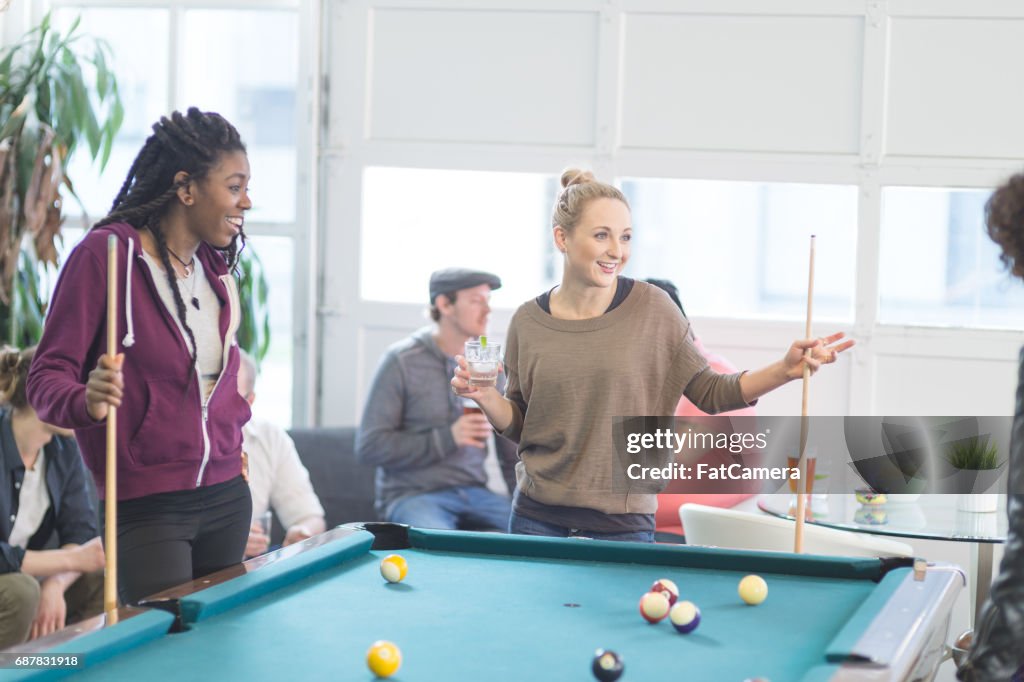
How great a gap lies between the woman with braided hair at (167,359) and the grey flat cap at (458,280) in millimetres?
1638

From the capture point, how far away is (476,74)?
16.2 feet

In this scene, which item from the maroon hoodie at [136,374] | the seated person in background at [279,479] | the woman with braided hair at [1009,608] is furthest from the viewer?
the seated person in background at [279,479]

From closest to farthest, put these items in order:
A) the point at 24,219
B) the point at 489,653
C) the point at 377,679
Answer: the point at 377,679 → the point at 489,653 → the point at 24,219

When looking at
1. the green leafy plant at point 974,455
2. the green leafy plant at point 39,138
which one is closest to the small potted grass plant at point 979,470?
the green leafy plant at point 974,455

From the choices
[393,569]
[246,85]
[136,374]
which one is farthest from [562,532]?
[246,85]

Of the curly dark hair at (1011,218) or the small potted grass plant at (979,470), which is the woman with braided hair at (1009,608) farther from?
the small potted grass plant at (979,470)

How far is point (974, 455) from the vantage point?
10.9ft

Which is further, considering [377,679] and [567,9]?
[567,9]

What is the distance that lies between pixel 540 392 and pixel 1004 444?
203cm

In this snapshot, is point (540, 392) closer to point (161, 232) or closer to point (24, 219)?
point (161, 232)

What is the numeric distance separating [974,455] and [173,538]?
209 cm

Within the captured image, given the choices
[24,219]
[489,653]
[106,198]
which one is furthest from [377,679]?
[106,198]

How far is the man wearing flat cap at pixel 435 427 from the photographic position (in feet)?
13.6

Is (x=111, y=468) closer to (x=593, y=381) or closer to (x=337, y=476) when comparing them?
(x=593, y=381)
